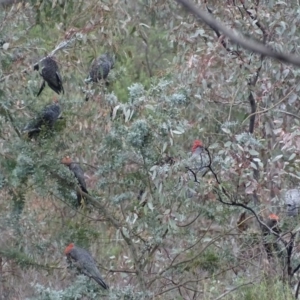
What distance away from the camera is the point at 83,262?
4641mm

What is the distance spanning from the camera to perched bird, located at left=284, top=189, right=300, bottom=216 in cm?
443

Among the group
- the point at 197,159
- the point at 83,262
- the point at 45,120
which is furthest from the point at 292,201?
the point at 45,120

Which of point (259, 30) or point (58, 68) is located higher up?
point (259, 30)

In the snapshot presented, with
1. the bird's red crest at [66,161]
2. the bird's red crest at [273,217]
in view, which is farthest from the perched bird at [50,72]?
the bird's red crest at [273,217]

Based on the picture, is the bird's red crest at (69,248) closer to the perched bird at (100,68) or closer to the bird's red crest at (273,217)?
the perched bird at (100,68)

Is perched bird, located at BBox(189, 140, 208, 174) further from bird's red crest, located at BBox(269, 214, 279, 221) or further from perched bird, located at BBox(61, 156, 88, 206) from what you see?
perched bird, located at BBox(61, 156, 88, 206)

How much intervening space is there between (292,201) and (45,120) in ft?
4.79

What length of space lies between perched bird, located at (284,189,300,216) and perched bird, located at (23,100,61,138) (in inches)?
54.3

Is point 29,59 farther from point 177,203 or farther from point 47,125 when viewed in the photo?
point 177,203

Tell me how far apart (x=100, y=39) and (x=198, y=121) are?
1.09 m

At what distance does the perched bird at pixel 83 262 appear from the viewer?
4.65 m

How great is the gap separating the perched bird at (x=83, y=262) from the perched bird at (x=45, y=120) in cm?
72

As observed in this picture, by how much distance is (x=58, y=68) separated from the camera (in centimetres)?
466

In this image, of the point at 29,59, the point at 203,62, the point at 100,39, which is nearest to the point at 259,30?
the point at 203,62
